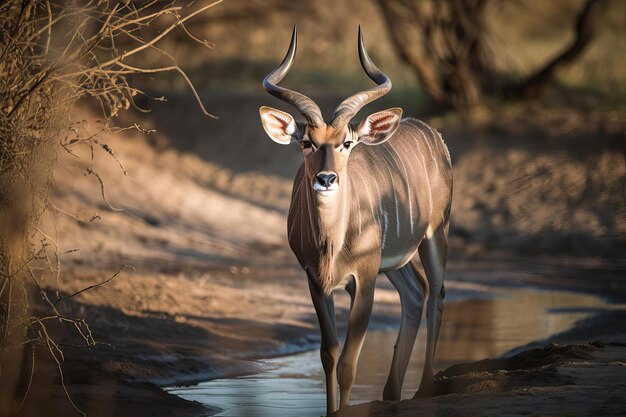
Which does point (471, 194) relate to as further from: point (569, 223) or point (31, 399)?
point (31, 399)

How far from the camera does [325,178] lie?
7.05 m

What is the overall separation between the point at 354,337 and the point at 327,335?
158mm

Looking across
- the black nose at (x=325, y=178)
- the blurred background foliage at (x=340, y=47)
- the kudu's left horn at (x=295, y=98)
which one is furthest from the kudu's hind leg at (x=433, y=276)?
the blurred background foliage at (x=340, y=47)

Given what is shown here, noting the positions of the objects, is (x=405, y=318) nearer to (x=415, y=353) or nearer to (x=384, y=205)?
(x=384, y=205)

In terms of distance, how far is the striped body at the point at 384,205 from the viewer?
7562 millimetres

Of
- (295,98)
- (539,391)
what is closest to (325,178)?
(295,98)

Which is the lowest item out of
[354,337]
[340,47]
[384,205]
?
[354,337]

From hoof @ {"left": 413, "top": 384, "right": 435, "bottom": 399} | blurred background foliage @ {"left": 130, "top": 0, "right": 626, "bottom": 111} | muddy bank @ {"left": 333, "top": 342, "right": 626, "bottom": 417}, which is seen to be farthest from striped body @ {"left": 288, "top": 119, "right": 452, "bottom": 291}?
blurred background foliage @ {"left": 130, "top": 0, "right": 626, "bottom": 111}

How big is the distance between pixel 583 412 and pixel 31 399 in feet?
10.0

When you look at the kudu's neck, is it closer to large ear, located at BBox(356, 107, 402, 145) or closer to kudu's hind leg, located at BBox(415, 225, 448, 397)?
large ear, located at BBox(356, 107, 402, 145)

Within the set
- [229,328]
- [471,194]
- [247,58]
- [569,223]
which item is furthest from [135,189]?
[247,58]

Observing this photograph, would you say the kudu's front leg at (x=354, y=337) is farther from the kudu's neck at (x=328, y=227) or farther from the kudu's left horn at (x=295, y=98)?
the kudu's left horn at (x=295, y=98)

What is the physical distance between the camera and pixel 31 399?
7.46m

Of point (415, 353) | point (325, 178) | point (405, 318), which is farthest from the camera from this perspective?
point (415, 353)
